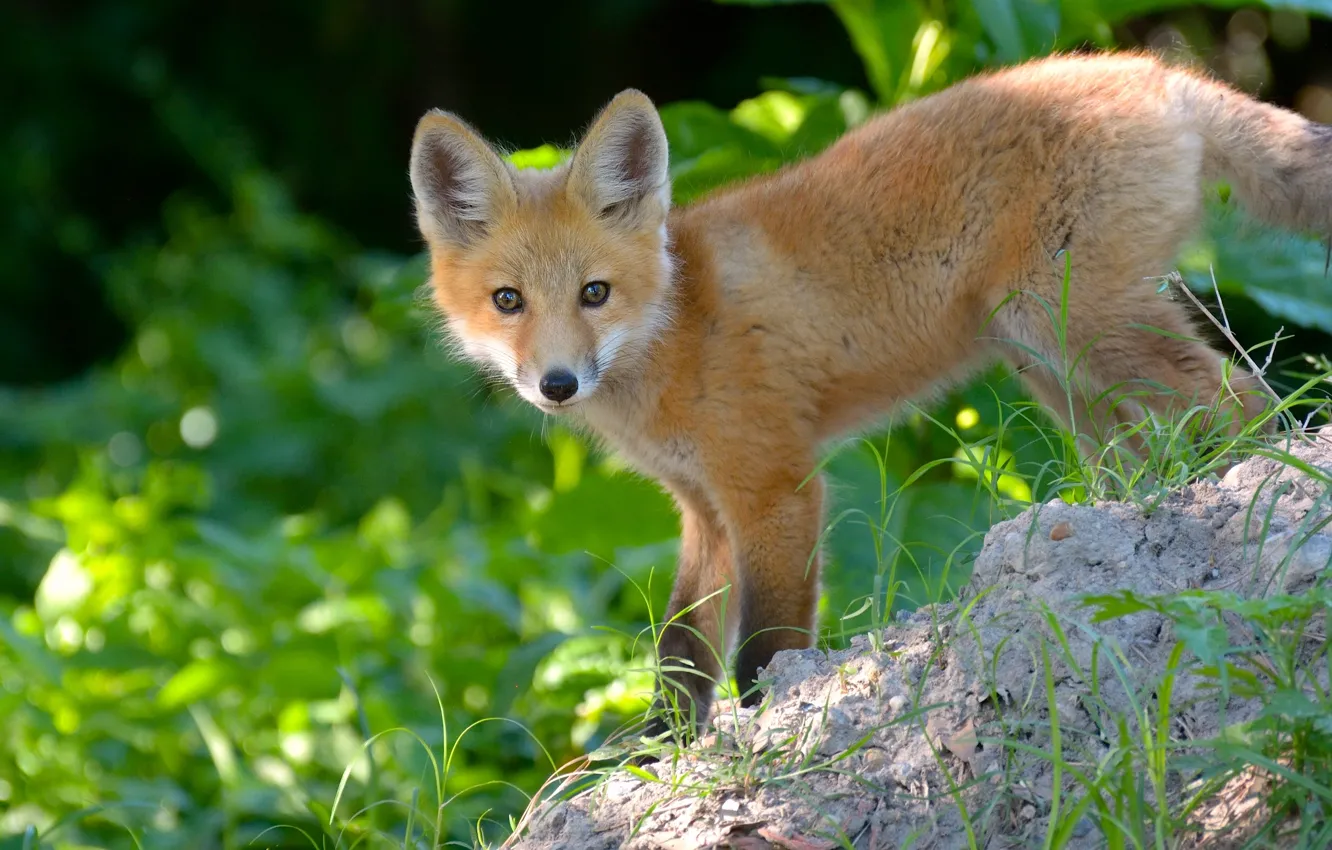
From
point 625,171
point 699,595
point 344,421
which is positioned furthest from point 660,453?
point 344,421

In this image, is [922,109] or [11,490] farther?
[11,490]

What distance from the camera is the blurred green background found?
13.5 feet

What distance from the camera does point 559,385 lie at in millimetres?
3275

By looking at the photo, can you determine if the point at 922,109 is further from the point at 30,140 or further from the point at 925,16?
the point at 30,140

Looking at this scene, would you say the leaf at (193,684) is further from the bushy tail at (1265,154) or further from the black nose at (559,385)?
the bushy tail at (1265,154)

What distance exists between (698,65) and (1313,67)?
3764 mm

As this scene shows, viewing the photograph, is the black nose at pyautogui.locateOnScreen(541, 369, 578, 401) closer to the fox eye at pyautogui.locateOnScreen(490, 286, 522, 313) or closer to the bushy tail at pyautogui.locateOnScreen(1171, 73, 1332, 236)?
the fox eye at pyautogui.locateOnScreen(490, 286, 522, 313)

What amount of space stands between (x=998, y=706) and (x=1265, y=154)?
185cm

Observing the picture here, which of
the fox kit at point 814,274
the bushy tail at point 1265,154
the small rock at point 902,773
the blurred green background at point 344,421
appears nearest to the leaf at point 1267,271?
the blurred green background at point 344,421

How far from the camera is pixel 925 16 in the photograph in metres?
4.65

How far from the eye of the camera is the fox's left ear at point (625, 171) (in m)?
3.55

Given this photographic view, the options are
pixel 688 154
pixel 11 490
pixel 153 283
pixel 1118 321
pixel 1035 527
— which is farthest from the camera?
pixel 153 283

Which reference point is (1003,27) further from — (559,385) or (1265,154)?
(559,385)

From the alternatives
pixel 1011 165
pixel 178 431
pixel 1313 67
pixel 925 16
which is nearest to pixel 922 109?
pixel 1011 165
